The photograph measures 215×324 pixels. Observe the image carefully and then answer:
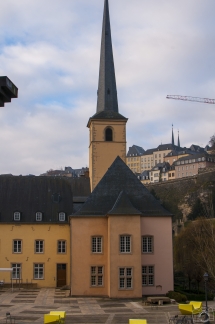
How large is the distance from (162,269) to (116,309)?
8.98m

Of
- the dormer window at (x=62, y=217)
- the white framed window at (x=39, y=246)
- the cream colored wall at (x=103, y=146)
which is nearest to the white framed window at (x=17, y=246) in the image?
the white framed window at (x=39, y=246)

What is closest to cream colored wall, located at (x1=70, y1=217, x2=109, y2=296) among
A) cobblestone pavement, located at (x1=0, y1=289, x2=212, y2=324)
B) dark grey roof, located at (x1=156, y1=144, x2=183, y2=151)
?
cobblestone pavement, located at (x1=0, y1=289, x2=212, y2=324)

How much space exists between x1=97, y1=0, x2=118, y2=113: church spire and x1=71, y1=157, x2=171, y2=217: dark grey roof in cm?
1437

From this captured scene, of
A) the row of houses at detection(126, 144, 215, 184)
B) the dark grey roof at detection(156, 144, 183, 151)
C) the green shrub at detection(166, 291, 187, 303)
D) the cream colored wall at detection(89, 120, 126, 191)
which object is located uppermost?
the dark grey roof at detection(156, 144, 183, 151)

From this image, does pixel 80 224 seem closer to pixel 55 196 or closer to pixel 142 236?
pixel 142 236

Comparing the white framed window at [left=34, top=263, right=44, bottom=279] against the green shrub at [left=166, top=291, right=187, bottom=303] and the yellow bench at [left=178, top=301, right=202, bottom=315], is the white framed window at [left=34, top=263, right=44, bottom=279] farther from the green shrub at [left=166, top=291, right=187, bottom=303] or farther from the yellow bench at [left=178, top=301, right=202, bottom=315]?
the yellow bench at [left=178, top=301, right=202, bottom=315]

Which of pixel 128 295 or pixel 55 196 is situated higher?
pixel 55 196

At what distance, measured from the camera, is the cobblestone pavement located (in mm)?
24828

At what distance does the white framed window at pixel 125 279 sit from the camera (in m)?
35.3

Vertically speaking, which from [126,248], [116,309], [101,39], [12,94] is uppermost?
[101,39]

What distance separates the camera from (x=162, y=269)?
37.4 m

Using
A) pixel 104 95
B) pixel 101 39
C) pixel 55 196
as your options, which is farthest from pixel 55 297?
pixel 101 39

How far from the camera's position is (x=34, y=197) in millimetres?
48531

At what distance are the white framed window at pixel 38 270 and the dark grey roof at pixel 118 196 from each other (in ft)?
33.4
